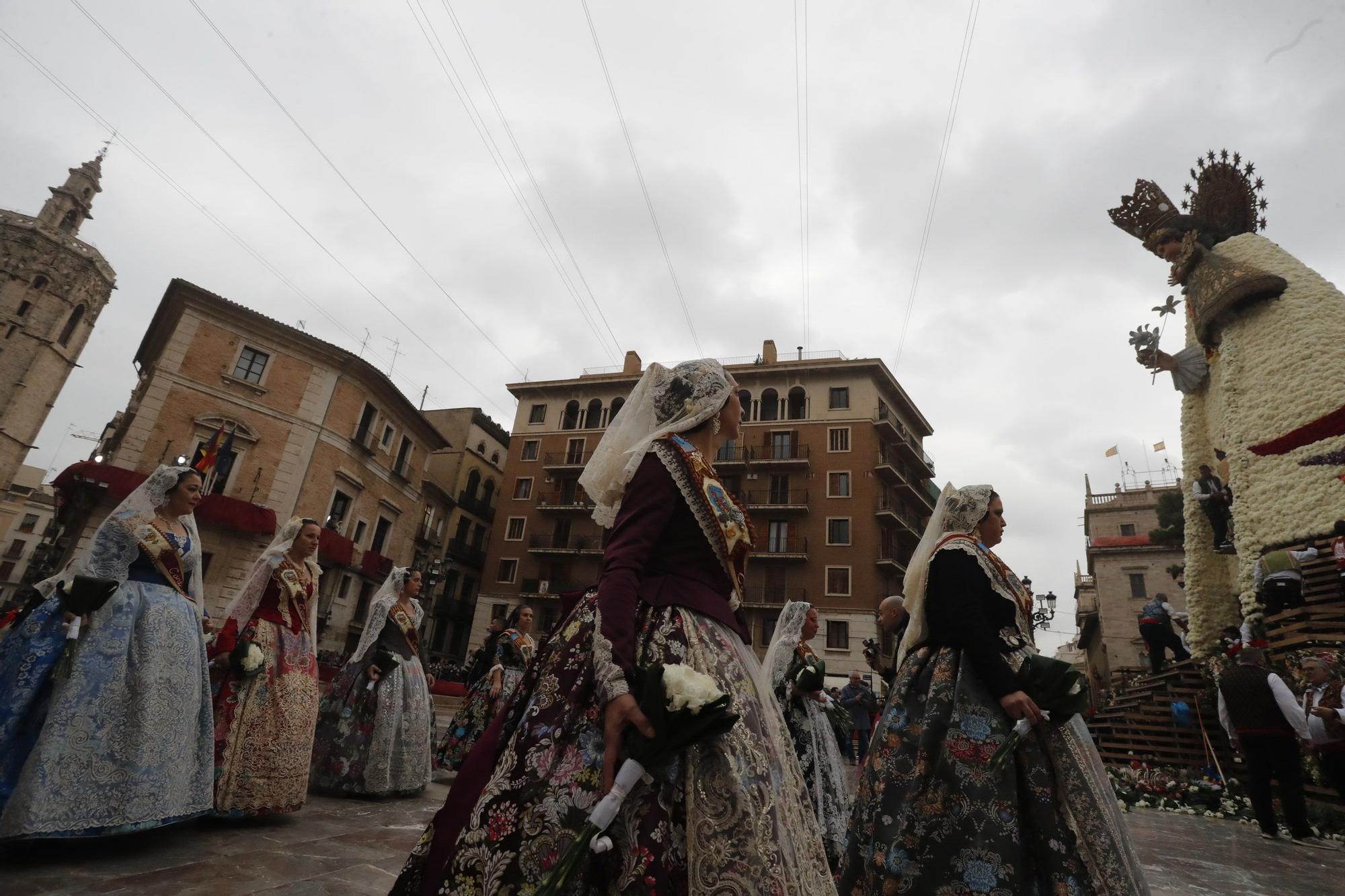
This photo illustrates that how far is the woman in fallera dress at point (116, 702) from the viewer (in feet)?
9.96

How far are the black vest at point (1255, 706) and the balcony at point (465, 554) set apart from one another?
3401 centimetres

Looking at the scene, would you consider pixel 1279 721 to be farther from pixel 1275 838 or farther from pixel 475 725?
pixel 475 725

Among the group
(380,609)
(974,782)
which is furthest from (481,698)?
(974,782)

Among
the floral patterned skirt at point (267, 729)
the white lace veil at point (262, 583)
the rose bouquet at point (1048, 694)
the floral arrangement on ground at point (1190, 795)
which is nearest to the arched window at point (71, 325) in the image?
the white lace veil at point (262, 583)

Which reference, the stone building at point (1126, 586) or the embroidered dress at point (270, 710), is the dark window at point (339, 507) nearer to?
the embroidered dress at point (270, 710)

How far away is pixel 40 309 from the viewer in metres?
38.0

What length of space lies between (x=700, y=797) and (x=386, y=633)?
17.5 feet

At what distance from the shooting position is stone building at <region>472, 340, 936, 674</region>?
3011cm

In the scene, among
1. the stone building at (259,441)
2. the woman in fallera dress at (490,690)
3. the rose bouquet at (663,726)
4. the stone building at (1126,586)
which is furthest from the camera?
the stone building at (1126,586)

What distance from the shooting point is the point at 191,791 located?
3.51m

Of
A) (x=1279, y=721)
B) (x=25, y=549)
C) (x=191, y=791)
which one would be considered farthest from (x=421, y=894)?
(x=25, y=549)

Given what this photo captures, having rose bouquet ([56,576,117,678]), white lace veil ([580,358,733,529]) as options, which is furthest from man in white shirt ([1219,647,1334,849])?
rose bouquet ([56,576,117,678])

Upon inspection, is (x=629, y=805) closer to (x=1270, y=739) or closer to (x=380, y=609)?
(x=380, y=609)

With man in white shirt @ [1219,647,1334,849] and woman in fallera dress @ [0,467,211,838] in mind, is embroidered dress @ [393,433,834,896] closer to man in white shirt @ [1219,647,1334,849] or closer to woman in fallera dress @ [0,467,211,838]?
woman in fallera dress @ [0,467,211,838]
